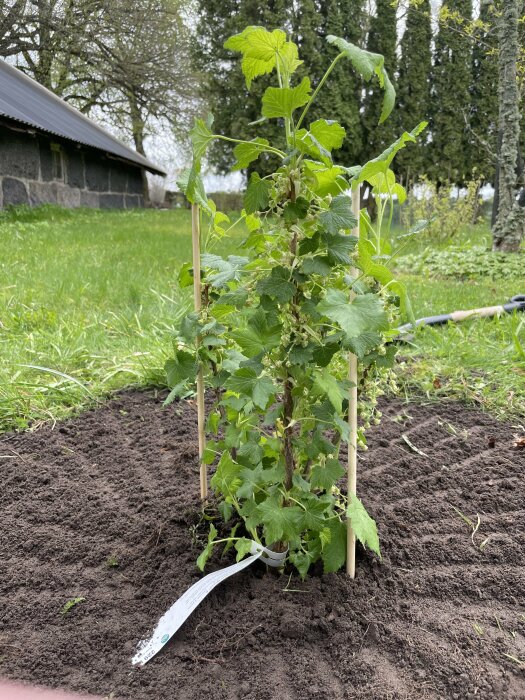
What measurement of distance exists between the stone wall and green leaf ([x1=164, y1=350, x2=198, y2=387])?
31.6ft

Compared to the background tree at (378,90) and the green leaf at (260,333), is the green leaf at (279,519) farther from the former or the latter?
the background tree at (378,90)

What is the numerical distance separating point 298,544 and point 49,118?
12.2 metres

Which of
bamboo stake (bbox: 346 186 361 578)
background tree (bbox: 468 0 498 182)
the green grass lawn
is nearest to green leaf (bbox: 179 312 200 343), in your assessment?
bamboo stake (bbox: 346 186 361 578)

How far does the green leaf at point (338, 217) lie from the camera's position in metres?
1.07

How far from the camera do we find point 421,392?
2.70 meters

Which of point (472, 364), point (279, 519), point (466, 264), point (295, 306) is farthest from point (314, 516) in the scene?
point (466, 264)

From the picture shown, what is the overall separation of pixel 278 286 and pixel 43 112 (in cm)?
1259

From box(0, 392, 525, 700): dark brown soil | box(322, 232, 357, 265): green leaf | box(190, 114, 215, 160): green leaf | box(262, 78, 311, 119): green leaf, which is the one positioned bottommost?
box(0, 392, 525, 700): dark brown soil

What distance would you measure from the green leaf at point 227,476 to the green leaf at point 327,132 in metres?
0.76

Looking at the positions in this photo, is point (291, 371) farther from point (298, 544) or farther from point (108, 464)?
point (108, 464)

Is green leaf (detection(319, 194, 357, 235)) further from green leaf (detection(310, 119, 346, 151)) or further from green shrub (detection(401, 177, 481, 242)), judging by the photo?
green shrub (detection(401, 177, 481, 242))

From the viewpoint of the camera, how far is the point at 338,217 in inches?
42.2

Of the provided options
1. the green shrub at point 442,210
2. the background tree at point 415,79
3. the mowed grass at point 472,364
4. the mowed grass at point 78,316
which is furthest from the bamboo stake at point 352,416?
the background tree at point 415,79

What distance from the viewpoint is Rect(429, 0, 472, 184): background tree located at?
49.5 feet
